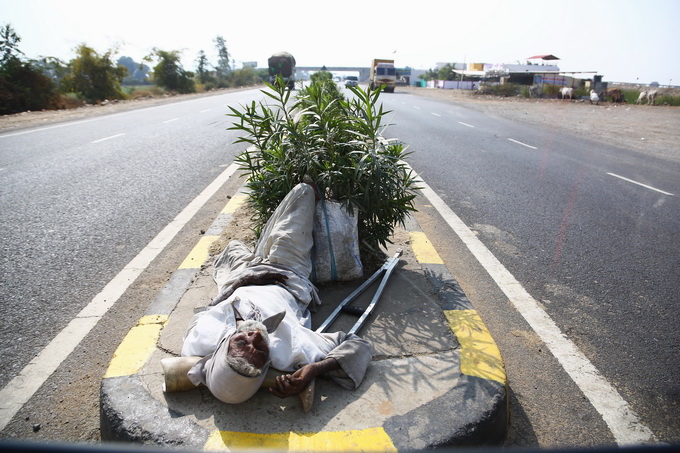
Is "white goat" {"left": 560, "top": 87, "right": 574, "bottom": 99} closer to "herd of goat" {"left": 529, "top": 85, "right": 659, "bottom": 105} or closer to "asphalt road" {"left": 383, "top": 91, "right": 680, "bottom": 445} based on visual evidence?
"herd of goat" {"left": 529, "top": 85, "right": 659, "bottom": 105}

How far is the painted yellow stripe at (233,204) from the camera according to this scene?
473 centimetres

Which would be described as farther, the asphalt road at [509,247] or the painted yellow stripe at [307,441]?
the asphalt road at [509,247]

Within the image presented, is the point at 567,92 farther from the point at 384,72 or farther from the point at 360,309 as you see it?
the point at 360,309

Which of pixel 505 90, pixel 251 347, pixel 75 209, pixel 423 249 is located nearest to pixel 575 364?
pixel 423 249

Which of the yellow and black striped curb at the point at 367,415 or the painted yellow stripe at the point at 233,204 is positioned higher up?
the painted yellow stripe at the point at 233,204

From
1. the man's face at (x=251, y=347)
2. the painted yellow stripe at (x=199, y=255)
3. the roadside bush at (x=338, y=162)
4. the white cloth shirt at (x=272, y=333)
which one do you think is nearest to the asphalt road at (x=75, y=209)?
the painted yellow stripe at (x=199, y=255)

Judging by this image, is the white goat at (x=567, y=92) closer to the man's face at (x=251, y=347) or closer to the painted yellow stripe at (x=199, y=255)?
the painted yellow stripe at (x=199, y=255)

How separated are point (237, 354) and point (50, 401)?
1.07 meters

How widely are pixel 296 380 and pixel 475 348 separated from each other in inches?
38.8

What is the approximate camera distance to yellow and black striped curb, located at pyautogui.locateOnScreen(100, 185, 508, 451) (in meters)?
1.70

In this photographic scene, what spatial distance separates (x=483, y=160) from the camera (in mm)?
8172

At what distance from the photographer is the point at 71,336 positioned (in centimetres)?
265

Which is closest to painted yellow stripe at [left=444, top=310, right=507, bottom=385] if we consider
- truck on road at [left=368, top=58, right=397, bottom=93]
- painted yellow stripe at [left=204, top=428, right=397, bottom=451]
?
painted yellow stripe at [left=204, top=428, right=397, bottom=451]

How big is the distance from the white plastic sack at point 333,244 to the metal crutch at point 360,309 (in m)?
0.16
